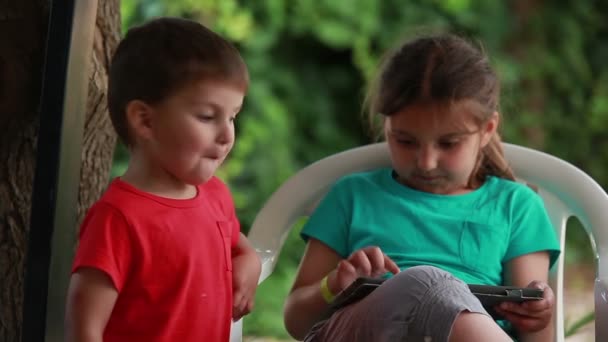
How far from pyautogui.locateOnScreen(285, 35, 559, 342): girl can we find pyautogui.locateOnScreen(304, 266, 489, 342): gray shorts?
0.22 meters

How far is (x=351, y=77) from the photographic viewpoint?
4.39 metres

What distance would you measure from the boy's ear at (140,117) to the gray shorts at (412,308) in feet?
1.41

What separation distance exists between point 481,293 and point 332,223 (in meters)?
0.44

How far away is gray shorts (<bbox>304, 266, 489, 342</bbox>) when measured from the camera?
151 cm

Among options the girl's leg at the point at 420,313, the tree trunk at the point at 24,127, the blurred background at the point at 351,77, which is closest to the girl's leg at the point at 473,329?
the girl's leg at the point at 420,313

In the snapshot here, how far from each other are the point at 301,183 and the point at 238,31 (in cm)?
192

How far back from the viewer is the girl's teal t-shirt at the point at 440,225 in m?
1.98

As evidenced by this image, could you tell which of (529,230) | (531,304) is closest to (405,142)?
(529,230)

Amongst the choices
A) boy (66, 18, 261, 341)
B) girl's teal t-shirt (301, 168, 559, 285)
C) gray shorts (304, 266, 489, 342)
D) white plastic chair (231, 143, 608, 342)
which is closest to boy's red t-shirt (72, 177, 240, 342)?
boy (66, 18, 261, 341)

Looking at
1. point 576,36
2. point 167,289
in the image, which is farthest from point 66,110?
point 576,36

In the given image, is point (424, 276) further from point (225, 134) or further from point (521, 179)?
point (521, 179)

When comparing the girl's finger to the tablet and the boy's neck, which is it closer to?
the tablet

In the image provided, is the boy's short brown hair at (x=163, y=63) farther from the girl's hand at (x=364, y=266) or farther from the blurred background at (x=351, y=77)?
the blurred background at (x=351, y=77)

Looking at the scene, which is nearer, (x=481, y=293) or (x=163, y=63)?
(x=163, y=63)
